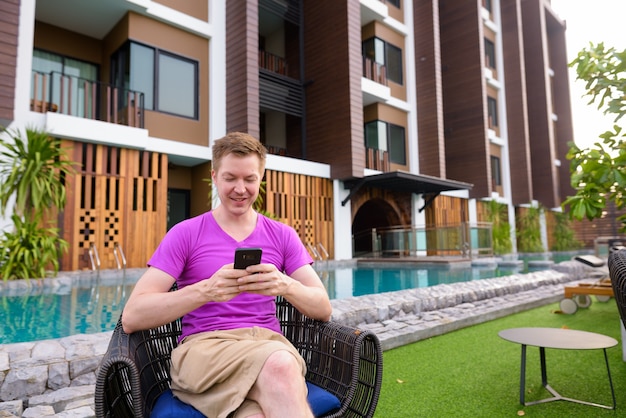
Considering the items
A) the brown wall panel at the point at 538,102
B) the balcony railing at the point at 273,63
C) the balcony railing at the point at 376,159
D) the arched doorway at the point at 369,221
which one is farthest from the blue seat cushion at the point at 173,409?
the brown wall panel at the point at 538,102

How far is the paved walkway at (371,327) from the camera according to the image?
1.94 m

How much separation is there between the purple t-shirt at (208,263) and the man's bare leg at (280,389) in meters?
0.31

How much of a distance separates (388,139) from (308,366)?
12.0m

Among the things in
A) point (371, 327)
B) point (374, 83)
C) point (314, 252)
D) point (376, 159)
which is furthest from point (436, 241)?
point (371, 327)

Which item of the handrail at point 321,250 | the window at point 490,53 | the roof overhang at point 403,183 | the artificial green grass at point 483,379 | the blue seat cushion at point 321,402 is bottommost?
the artificial green grass at point 483,379

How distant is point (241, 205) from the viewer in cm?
155

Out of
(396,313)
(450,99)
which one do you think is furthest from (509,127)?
(396,313)

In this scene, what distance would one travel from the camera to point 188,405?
1262mm

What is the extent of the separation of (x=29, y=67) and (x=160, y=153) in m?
2.53

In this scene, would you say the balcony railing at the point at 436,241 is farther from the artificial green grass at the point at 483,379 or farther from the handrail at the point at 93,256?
the handrail at the point at 93,256

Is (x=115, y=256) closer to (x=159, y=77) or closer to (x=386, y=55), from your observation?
(x=159, y=77)

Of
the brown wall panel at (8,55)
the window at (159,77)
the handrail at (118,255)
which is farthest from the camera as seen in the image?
the window at (159,77)

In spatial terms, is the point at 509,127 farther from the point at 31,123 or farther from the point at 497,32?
the point at 31,123

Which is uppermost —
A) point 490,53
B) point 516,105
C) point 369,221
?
point 490,53
